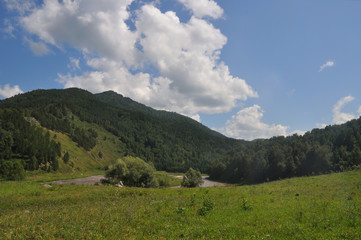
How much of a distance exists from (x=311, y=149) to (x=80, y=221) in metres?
123

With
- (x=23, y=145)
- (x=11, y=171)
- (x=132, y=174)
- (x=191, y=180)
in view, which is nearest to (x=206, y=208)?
(x=132, y=174)

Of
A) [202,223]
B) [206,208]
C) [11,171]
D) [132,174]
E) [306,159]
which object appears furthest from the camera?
[306,159]

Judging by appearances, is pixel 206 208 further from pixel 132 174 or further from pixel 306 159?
pixel 306 159

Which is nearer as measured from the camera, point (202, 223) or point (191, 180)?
point (202, 223)

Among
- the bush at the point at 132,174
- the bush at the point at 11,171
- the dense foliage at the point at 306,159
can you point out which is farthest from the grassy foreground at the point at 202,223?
the dense foliage at the point at 306,159

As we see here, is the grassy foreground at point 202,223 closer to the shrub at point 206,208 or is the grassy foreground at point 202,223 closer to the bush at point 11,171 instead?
the shrub at point 206,208

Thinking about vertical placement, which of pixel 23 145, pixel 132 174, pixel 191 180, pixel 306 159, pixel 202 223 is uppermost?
pixel 23 145

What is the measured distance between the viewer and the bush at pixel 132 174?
59938 millimetres

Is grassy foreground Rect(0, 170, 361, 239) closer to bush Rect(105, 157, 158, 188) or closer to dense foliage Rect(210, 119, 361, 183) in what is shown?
bush Rect(105, 157, 158, 188)

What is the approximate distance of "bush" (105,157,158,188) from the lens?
59938 millimetres

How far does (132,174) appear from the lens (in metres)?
60.1

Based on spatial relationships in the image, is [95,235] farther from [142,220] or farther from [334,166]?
[334,166]

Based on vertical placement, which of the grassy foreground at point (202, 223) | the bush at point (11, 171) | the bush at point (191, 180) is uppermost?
the grassy foreground at point (202, 223)

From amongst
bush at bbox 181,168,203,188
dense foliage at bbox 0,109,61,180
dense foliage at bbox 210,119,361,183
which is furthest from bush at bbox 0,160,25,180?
dense foliage at bbox 210,119,361,183
